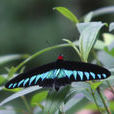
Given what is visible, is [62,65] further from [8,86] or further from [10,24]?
[10,24]

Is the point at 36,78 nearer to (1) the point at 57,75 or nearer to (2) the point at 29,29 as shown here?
(1) the point at 57,75

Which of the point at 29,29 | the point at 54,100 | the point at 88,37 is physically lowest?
the point at 29,29

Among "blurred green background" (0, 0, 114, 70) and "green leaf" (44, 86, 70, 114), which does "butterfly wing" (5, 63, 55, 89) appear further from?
"blurred green background" (0, 0, 114, 70)

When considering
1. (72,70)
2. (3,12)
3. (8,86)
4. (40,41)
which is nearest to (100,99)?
(72,70)

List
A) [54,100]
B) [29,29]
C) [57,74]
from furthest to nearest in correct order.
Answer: [29,29], [57,74], [54,100]

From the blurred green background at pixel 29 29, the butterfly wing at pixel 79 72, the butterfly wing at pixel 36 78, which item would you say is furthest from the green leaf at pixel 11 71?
the blurred green background at pixel 29 29

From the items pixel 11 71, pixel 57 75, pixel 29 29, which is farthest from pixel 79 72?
pixel 29 29

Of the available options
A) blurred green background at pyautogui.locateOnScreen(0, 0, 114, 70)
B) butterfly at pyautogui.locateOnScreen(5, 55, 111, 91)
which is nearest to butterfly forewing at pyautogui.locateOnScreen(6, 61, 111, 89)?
butterfly at pyautogui.locateOnScreen(5, 55, 111, 91)
